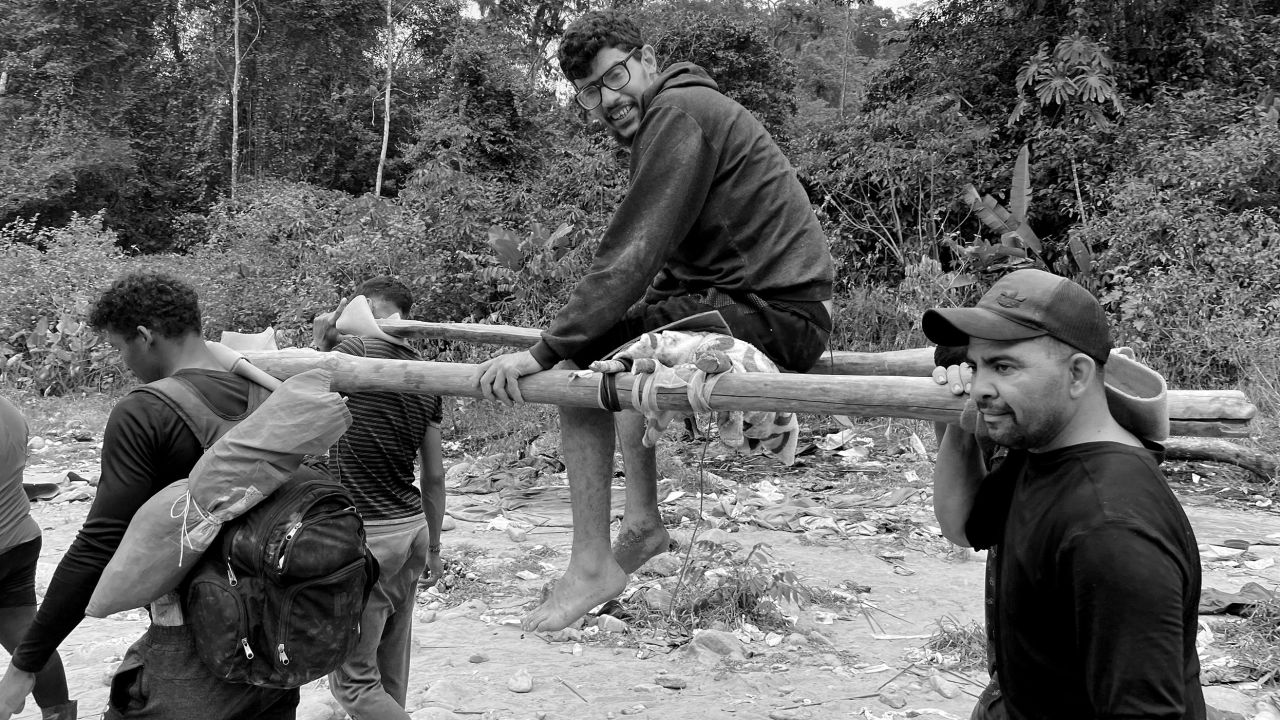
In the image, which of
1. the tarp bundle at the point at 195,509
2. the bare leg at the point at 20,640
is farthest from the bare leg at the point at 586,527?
the bare leg at the point at 20,640

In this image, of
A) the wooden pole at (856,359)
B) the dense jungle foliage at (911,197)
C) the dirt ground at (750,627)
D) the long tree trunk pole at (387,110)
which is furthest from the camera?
the long tree trunk pole at (387,110)

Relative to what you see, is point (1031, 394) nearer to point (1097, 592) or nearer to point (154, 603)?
point (1097, 592)

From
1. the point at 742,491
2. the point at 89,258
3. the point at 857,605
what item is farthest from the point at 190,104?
the point at 857,605

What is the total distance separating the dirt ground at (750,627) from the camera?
4.27 meters

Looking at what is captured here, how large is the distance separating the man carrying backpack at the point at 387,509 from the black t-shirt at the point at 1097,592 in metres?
2.22

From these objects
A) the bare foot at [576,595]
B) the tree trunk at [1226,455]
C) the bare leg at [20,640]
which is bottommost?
the tree trunk at [1226,455]

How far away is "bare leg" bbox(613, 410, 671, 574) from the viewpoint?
10.7 feet

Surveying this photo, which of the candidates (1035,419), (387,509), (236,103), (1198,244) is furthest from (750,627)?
(236,103)

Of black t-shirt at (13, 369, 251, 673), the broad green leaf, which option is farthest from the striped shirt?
the broad green leaf

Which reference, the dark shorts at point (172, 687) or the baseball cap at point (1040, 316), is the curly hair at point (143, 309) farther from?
the baseball cap at point (1040, 316)

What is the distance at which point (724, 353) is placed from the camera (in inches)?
103

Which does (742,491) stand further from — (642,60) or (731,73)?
(731,73)

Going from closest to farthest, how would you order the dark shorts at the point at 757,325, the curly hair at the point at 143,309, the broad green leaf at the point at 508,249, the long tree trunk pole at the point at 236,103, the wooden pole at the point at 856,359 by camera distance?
the curly hair at the point at 143,309 → the dark shorts at the point at 757,325 → the wooden pole at the point at 856,359 → the broad green leaf at the point at 508,249 → the long tree trunk pole at the point at 236,103

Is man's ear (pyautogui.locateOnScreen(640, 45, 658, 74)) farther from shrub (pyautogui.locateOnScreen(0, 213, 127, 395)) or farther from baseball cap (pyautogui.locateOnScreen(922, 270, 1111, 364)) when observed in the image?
shrub (pyautogui.locateOnScreen(0, 213, 127, 395))
